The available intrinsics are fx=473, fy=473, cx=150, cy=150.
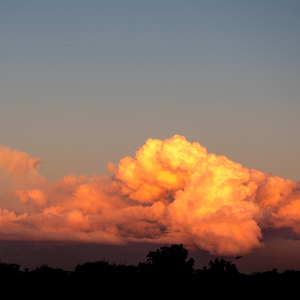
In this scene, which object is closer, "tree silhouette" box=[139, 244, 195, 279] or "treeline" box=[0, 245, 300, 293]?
"treeline" box=[0, 245, 300, 293]

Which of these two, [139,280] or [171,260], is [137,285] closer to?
[139,280]

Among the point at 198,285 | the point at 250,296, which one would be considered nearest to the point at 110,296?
the point at 198,285

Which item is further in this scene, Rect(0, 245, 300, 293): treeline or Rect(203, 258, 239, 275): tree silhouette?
Rect(203, 258, 239, 275): tree silhouette

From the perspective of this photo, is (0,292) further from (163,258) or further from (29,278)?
(163,258)

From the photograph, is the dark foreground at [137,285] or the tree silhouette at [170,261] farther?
the tree silhouette at [170,261]

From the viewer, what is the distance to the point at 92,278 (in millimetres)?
141750

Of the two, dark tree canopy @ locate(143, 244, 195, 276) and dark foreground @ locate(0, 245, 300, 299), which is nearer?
dark foreground @ locate(0, 245, 300, 299)

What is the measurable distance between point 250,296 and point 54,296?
170 ft

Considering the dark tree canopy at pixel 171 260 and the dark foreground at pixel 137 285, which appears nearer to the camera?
the dark foreground at pixel 137 285

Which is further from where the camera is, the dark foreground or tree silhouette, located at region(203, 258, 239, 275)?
tree silhouette, located at region(203, 258, 239, 275)

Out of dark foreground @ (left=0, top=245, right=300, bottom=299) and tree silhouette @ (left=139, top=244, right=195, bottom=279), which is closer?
dark foreground @ (left=0, top=245, right=300, bottom=299)

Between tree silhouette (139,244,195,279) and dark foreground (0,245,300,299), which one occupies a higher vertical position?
tree silhouette (139,244,195,279)

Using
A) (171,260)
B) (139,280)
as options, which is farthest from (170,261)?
(139,280)

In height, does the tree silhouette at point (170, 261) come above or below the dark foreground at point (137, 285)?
above
